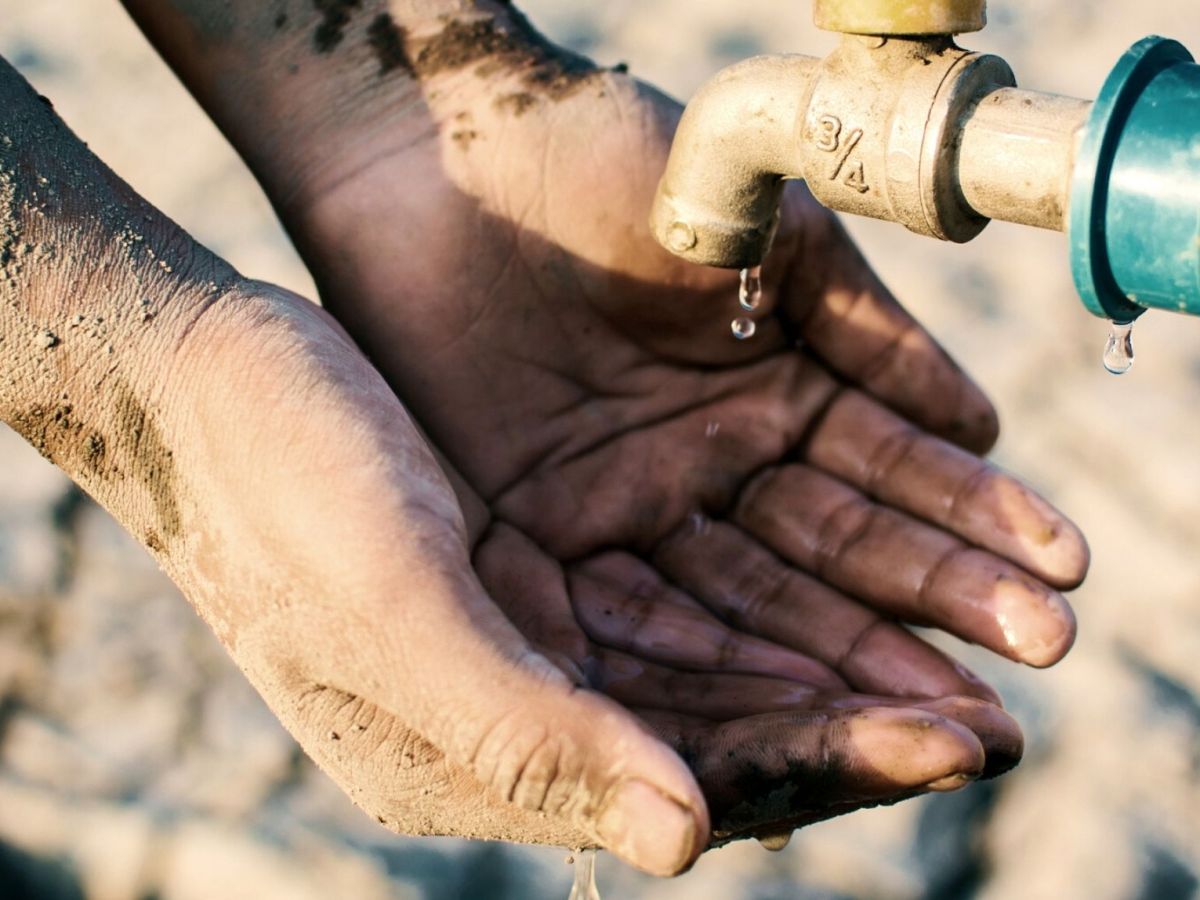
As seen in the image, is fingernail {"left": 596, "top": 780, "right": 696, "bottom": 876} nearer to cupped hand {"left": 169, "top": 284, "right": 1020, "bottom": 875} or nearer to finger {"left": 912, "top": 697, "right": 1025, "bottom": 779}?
cupped hand {"left": 169, "top": 284, "right": 1020, "bottom": 875}

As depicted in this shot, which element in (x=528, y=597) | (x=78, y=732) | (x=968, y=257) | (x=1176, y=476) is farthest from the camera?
(x=968, y=257)

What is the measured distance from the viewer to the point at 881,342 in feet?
6.57

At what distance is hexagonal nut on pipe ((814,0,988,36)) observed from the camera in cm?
124

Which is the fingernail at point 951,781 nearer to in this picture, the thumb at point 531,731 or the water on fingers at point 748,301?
the thumb at point 531,731

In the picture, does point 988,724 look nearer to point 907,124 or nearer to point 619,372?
point 907,124

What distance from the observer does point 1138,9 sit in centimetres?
316

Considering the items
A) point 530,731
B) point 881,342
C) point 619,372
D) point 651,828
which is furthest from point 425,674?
point 881,342

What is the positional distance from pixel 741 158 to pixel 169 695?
1366mm

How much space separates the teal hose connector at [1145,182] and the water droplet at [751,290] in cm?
61

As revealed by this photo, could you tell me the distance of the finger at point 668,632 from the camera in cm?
156

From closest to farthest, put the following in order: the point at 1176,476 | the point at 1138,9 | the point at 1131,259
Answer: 1. the point at 1131,259
2. the point at 1176,476
3. the point at 1138,9

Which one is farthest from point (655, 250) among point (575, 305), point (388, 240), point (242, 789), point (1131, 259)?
point (242, 789)

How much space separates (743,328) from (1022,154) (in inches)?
30.0

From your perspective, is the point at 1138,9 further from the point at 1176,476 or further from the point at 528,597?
the point at 528,597
